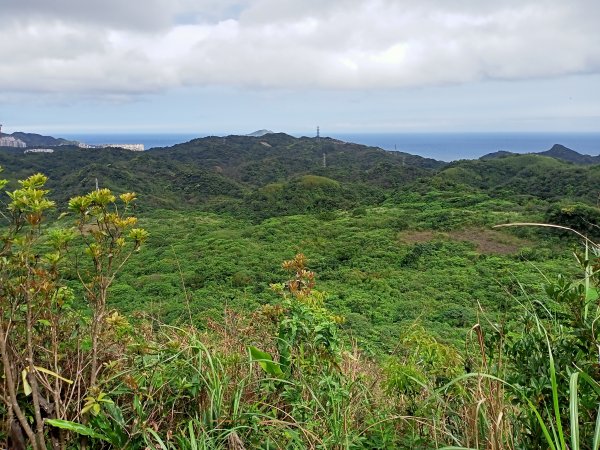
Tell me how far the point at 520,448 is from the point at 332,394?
640 millimetres

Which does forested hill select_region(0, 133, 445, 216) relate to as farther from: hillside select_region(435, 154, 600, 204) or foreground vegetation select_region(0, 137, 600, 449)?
foreground vegetation select_region(0, 137, 600, 449)

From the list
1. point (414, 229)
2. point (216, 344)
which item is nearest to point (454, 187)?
point (414, 229)

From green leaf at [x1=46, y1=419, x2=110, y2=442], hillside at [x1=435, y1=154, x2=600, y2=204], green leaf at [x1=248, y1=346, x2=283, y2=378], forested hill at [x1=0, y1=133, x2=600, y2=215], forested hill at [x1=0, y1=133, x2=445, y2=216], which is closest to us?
green leaf at [x1=46, y1=419, x2=110, y2=442]

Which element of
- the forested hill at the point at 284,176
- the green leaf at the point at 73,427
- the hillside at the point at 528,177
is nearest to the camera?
the green leaf at the point at 73,427

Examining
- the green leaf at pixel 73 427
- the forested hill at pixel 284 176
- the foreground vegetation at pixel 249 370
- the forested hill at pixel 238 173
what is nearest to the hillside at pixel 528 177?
the forested hill at pixel 284 176

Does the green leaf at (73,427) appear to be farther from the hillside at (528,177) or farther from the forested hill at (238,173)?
the forested hill at (238,173)

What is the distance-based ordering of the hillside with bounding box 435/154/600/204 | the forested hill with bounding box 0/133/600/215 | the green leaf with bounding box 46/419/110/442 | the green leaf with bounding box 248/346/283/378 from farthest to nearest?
1. the forested hill with bounding box 0/133/600/215
2. the hillside with bounding box 435/154/600/204
3. the green leaf with bounding box 248/346/283/378
4. the green leaf with bounding box 46/419/110/442

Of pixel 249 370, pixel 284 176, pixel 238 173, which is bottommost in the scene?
pixel 249 370

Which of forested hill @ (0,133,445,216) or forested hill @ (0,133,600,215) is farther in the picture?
forested hill @ (0,133,445,216)

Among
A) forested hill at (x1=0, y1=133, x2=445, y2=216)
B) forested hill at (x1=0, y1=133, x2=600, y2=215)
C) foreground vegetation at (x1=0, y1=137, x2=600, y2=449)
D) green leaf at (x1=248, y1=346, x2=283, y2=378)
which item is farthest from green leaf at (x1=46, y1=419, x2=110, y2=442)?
forested hill at (x1=0, y1=133, x2=445, y2=216)

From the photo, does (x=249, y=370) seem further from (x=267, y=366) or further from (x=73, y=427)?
(x=73, y=427)

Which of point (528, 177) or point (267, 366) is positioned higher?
point (528, 177)

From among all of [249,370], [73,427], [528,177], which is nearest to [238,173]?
[528,177]

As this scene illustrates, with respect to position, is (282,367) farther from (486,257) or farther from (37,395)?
(486,257)
